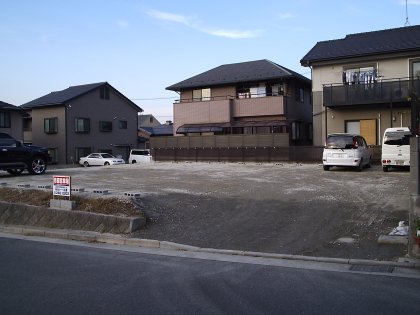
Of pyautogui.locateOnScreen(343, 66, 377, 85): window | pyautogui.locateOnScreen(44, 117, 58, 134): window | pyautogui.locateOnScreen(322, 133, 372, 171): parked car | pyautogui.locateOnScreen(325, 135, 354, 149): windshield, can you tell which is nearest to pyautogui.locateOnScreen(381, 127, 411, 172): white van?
pyautogui.locateOnScreen(322, 133, 372, 171): parked car

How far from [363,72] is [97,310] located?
23.7m

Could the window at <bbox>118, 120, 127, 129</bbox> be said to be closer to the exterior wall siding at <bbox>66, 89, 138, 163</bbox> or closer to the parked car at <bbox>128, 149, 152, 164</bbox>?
the exterior wall siding at <bbox>66, 89, 138, 163</bbox>

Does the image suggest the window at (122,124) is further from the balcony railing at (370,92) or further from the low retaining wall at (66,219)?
the low retaining wall at (66,219)

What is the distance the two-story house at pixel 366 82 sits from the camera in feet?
77.9

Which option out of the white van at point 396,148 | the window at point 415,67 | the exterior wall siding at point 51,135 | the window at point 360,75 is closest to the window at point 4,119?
the exterior wall siding at point 51,135

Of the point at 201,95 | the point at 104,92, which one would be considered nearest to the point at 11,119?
the point at 104,92

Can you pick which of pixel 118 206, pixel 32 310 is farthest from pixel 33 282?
pixel 118 206

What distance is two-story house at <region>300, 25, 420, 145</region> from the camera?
77.9ft

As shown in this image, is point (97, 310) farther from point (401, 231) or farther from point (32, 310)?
point (401, 231)

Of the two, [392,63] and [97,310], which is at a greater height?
[392,63]

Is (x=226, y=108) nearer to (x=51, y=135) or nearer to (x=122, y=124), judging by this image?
(x=122, y=124)

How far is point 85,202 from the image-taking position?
11.5 meters

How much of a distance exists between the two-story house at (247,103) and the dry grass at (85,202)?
20134 millimetres

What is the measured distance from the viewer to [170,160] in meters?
30.3
